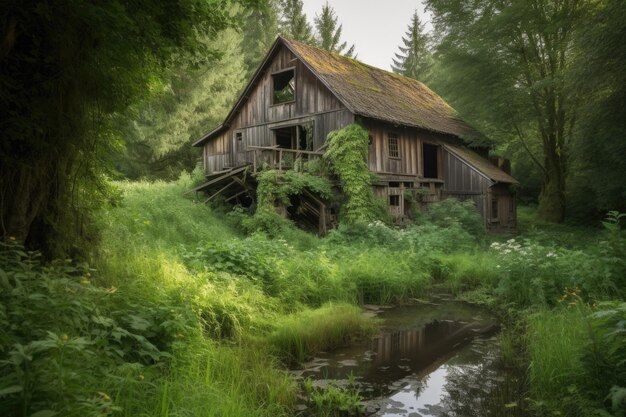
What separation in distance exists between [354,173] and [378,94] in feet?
18.3

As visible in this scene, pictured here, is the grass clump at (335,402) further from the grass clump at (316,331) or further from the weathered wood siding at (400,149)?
the weathered wood siding at (400,149)

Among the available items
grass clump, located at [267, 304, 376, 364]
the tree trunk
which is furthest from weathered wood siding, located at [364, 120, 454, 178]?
grass clump, located at [267, 304, 376, 364]

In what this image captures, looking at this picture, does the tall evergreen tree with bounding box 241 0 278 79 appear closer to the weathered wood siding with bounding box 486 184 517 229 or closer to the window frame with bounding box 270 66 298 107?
the window frame with bounding box 270 66 298 107

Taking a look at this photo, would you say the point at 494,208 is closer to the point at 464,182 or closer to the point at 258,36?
the point at 464,182

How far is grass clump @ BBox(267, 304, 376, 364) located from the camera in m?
5.90

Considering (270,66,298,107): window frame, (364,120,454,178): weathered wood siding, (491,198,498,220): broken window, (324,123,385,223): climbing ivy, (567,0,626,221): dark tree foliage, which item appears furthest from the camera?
(491,198,498,220): broken window

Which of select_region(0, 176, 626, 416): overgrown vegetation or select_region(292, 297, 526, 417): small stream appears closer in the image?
select_region(0, 176, 626, 416): overgrown vegetation

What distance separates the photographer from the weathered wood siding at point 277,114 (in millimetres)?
18422

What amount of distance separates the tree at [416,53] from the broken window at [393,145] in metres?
26.9

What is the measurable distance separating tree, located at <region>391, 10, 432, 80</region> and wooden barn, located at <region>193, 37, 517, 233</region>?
22.0m

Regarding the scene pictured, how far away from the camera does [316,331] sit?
6.25m

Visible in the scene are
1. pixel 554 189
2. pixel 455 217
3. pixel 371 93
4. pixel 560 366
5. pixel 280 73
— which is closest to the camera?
pixel 560 366

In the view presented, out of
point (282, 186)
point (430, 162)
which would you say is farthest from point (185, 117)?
point (430, 162)

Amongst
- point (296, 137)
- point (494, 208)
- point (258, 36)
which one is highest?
point (258, 36)
